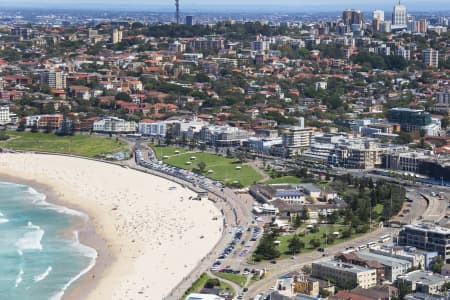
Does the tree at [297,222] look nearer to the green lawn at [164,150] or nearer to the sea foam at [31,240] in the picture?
the sea foam at [31,240]

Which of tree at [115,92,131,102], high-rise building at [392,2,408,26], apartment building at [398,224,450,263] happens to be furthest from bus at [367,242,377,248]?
high-rise building at [392,2,408,26]

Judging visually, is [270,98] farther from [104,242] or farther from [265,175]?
[104,242]

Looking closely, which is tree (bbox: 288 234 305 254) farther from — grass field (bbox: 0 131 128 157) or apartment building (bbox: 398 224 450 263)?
grass field (bbox: 0 131 128 157)

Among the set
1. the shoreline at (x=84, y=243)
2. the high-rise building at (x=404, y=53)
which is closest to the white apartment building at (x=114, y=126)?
the shoreline at (x=84, y=243)

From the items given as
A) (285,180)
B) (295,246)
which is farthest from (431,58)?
(295,246)

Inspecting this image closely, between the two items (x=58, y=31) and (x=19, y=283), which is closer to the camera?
(x=19, y=283)

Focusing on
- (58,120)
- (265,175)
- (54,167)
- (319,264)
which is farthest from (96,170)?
(319,264)
